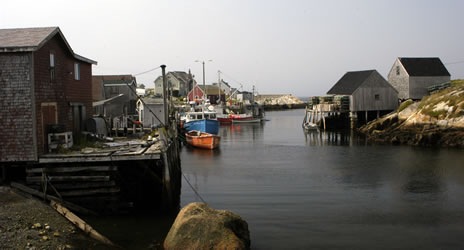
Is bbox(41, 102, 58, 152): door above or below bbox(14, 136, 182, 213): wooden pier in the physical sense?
above

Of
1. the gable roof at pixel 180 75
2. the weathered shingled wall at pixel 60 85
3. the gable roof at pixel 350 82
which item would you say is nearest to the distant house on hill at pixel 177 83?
the gable roof at pixel 180 75

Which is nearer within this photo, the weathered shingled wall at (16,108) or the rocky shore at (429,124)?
the weathered shingled wall at (16,108)

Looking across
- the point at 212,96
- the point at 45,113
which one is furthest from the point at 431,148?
the point at 212,96

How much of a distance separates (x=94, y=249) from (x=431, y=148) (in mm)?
30710

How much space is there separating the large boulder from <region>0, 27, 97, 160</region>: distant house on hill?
6624mm

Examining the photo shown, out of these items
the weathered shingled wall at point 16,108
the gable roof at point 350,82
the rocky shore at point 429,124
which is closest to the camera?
the weathered shingled wall at point 16,108

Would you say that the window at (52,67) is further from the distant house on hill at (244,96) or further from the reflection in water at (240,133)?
the distant house on hill at (244,96)

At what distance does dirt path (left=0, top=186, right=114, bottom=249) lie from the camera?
10.2 meters

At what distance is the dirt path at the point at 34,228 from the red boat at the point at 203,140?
23192mm

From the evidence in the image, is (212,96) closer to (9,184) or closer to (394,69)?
(394,69)

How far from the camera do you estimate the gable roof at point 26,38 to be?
45.3 ft

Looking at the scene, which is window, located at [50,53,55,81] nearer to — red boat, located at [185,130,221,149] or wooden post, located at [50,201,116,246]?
wooden post, located at [50,201,116,246]

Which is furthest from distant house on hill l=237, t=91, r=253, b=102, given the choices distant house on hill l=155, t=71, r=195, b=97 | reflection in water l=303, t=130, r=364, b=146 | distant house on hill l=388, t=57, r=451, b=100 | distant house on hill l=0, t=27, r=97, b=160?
distant house on hill l=0, t=27, r=97, b=160

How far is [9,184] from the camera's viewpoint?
46.2 feet
